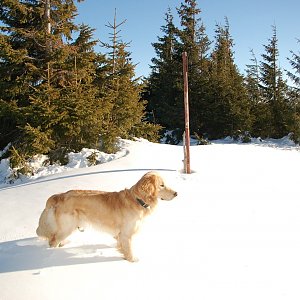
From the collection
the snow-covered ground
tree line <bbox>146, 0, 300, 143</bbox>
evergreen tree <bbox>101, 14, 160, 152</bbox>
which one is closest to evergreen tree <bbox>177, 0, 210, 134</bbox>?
tree line <bbox>146, 0, 300, 143</bbox>

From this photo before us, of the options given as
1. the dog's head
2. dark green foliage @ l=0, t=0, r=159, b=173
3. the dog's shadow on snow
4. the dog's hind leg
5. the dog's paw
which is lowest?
the dog's paw

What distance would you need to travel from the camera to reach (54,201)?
13.6ft

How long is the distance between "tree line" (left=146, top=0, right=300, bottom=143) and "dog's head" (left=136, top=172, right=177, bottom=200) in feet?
58.0

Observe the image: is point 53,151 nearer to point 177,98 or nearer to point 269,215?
point 269,215

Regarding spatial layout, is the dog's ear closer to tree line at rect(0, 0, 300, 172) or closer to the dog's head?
the dog's head

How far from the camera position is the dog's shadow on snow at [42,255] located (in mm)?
3703

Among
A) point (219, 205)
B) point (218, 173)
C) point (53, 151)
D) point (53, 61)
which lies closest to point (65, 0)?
point (53, 61)

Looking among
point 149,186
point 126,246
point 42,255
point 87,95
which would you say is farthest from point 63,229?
point 87,95

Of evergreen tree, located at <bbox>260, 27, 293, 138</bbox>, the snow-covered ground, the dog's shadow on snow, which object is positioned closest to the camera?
the snow-covered ground

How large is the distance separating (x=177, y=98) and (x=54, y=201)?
20783mm

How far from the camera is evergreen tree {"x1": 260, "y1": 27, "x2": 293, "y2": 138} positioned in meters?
21.5

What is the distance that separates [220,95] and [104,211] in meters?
19.6

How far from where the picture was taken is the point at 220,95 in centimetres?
2220

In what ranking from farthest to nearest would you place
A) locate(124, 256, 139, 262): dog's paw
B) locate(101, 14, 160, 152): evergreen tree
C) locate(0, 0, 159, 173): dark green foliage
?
locate(101, 14, 160, 152): evergreen tree < locate(0, 0, 159, 173): dark green foliage < locate(124, 256, 139, 262): dog's paw
